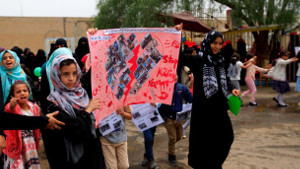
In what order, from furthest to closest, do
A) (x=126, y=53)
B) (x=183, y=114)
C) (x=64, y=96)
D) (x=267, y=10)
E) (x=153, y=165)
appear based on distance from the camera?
(x=267, y=10) → (x=183, y=114) → (x=153, y=165) → (x=126, y=53) → (x=64, y=96)

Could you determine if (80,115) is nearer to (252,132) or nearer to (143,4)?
(252,132)

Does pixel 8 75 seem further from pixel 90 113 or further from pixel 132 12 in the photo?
pixel 132 12

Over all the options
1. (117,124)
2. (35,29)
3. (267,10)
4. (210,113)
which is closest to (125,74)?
(117,124)

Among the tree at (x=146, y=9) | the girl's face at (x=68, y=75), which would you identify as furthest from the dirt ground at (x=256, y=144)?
the tree at (x=146, y=9)

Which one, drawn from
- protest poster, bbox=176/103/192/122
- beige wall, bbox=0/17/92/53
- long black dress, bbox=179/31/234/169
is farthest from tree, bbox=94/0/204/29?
beige wall, bbox=0/17/92/53

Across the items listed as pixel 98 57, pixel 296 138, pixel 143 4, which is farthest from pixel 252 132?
pixel 143 4

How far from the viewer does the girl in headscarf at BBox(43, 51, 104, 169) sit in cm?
214

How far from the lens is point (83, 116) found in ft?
7.20

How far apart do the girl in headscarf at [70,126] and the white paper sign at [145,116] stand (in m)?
1.40

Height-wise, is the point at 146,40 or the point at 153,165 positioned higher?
the point at 146,40

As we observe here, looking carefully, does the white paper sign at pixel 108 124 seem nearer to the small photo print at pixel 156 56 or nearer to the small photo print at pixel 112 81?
the small photo print at pixel 112 81

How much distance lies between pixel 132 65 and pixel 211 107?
0.99 m

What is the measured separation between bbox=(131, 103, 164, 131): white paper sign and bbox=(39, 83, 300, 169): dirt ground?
78 cm

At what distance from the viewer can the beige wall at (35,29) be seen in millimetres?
21609
